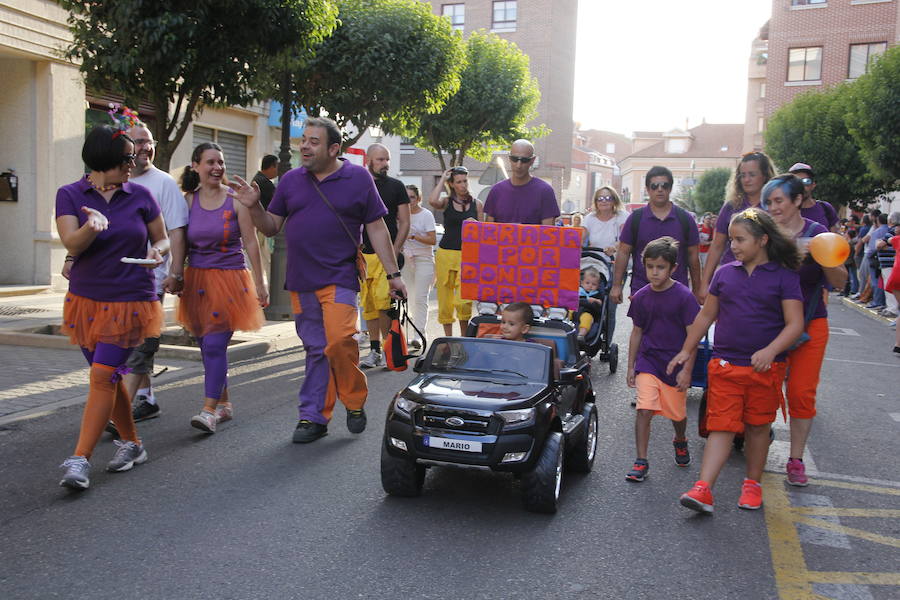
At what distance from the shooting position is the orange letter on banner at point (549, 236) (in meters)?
6.79

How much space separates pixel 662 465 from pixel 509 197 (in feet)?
10.4

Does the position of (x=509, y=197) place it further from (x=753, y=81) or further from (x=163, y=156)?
(x=753, y=81)

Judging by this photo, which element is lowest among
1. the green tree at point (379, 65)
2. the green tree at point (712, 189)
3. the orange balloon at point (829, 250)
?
the orange balloon at point (829, 250)

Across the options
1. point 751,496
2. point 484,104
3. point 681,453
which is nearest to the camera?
point 751,496

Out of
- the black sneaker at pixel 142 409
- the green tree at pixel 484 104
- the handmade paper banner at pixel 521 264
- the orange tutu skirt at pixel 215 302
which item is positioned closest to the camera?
the orange tutu skirt at pixel 215 302

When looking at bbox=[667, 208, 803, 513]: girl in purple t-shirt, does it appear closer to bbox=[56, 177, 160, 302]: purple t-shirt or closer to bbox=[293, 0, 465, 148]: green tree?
bbox=[56, 177, 160, 302]: purple t-shirt

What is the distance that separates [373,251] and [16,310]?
554 centimetres

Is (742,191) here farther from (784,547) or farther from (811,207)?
(784,547)

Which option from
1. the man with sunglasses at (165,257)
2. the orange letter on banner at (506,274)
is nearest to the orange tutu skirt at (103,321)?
the man with sunglasses at (165,257)

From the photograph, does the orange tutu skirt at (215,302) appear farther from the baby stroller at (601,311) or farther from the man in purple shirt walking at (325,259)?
the baby stroller at (601,311)

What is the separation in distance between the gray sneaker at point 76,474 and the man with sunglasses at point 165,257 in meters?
1.18

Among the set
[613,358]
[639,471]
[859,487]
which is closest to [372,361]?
[613,358]

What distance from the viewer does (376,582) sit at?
11.8 feet

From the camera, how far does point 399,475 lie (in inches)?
183
